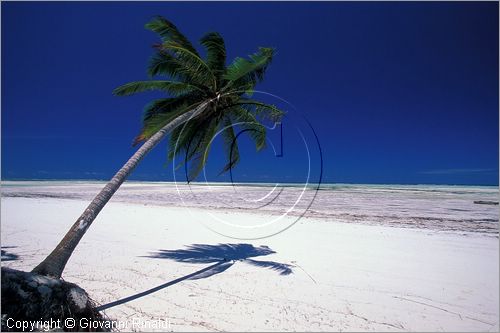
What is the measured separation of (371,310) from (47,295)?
16.9 ft

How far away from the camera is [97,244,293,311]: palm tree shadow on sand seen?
7288 millimetres

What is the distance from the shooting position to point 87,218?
5488mm

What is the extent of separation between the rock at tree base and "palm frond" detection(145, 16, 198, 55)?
20.2ft

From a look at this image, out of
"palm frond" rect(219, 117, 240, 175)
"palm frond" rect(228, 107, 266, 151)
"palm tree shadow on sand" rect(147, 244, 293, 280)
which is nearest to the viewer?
"palm tree shadow on sand" rect(147, 244, 293, 280)

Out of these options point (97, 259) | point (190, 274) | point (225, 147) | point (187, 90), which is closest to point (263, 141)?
point (225, 147)

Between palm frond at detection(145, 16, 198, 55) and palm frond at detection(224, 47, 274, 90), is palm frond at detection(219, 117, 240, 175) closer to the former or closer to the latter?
palm frond at detection(224, 47, 274, 90)

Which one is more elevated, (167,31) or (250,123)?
(167,31)

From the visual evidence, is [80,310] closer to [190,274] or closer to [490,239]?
[190,274]

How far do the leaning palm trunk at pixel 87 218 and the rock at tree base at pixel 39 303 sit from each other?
0.71m

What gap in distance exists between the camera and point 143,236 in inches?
457

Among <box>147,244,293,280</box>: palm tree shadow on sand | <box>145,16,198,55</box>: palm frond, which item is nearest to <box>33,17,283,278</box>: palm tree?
<box>145,16,198,55</box>: palm frond

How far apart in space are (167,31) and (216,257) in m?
6.41

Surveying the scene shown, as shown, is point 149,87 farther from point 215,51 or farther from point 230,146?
point 230,146

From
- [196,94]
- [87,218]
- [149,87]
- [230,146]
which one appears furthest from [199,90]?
[87,218]
